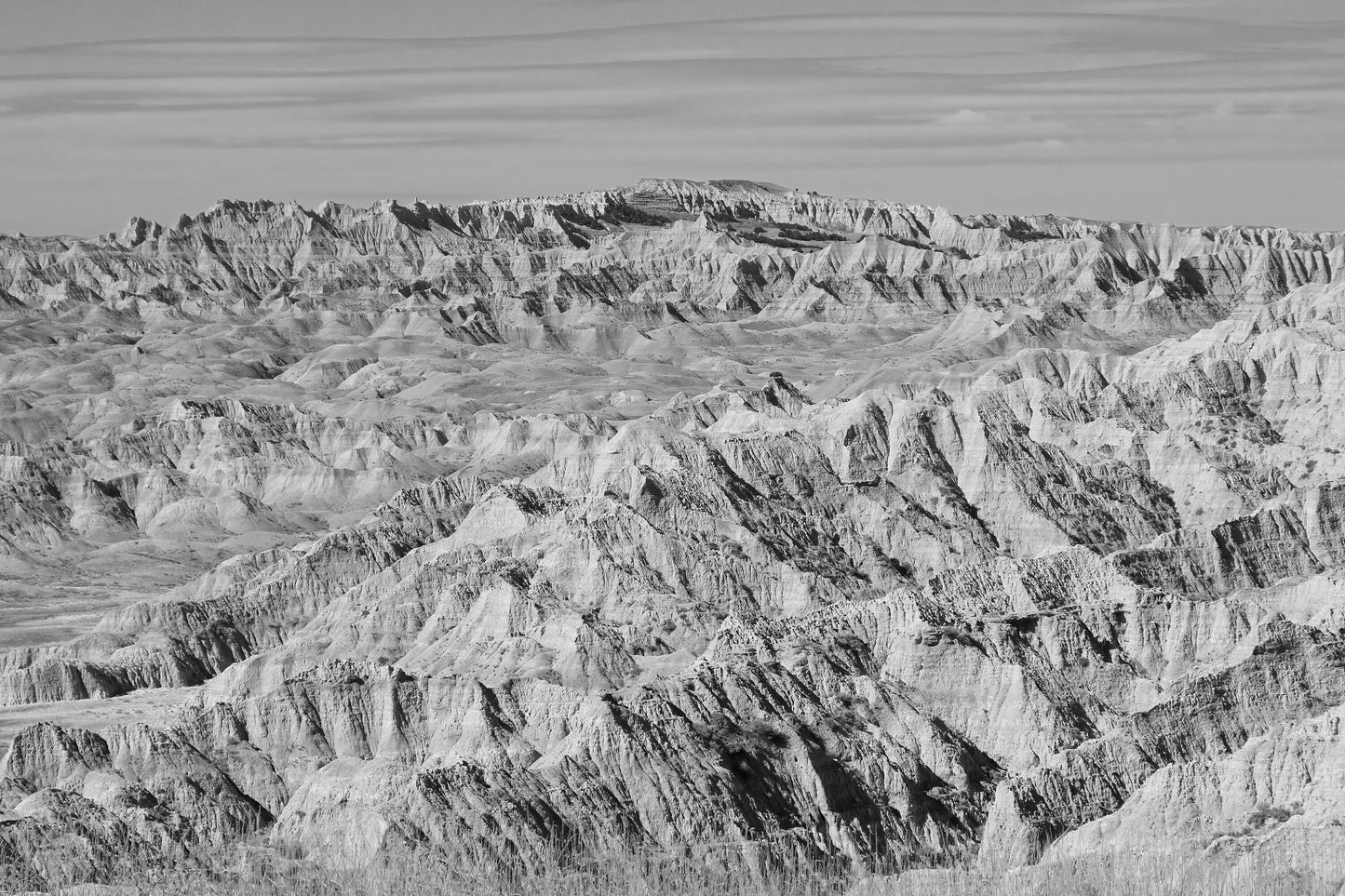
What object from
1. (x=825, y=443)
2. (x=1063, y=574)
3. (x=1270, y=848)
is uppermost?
(x=825, y=443)

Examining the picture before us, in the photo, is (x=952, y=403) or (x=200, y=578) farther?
(x=952, y=403)

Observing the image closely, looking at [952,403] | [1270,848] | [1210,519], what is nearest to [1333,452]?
[1210,519]

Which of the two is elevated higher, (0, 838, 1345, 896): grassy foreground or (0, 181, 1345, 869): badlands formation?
(0, 181, 1345, 869): badlands formation

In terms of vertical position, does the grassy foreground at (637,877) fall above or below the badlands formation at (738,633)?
below

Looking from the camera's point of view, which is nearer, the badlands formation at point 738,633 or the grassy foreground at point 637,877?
the grassy foreground at point 637,877

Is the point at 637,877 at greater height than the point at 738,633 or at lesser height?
lesser

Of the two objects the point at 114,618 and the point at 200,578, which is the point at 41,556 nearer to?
the point at 200,578

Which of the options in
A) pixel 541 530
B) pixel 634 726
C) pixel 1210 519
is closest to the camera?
pixel 634 726

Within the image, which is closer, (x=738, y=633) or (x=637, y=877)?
(x=637, y=877)
